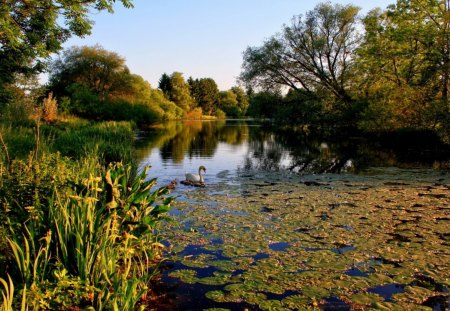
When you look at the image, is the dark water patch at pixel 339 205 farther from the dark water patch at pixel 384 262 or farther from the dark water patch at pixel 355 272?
the dark water patch at pixel 355 272

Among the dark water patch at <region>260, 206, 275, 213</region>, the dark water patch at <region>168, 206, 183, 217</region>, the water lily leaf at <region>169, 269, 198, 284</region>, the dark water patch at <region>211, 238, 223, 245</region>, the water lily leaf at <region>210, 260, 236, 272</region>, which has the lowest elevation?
the water lily leaf at <region>169, 269, 198, 284</region>

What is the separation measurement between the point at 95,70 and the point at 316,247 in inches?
2337

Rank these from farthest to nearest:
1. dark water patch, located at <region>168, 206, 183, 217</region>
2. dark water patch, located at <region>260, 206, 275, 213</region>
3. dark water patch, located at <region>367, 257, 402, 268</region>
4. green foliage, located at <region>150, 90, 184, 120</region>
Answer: green foliage, located at <region>150, 90, 184, 120</region> → dark water patch, located at <region>260, 206, 275, 213</region> → dark water patch, located at <region>168, 206, 183, 217</region> → dark water patch, located at <region>367, 257, 402, 268</region>

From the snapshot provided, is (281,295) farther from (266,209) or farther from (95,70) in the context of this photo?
(95,70)

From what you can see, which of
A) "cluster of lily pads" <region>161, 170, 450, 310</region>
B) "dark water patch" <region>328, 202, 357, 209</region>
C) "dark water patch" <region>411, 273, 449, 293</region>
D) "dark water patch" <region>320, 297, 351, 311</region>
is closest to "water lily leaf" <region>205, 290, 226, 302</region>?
"cluster of lily pads" <region>161, 170, 450, 310</region>

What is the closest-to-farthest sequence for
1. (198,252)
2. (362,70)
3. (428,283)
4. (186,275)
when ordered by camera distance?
(428,283)
(186,275)
(198,252)
(362,70)

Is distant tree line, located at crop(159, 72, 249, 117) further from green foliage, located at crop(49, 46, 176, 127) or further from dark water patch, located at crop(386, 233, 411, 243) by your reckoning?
dark water patch, located at crop(386, 233, 411, 243)

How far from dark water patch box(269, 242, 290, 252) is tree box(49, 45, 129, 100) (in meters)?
54.6

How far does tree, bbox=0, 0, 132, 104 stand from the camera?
11.6m

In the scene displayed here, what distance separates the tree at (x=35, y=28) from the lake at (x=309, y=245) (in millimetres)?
6676

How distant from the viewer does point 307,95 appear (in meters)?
41.6

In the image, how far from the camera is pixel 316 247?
6.65 m

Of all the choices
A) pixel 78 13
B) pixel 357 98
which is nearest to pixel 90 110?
pixel 357 98

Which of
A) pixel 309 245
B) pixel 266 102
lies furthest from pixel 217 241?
pixel 266 102
